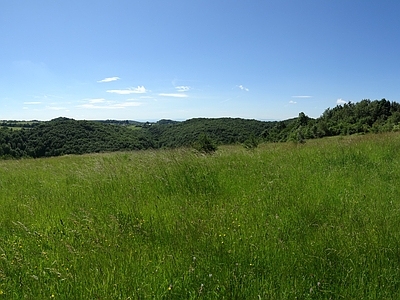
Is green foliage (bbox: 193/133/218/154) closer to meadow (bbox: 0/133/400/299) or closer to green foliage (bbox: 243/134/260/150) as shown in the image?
green foliage (bbox: 243/134/260/150)

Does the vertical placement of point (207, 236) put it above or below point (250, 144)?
below

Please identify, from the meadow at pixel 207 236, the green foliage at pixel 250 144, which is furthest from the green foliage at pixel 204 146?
the meadow at pixel 207 236

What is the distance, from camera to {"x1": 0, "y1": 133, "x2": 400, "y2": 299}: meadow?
2.39m

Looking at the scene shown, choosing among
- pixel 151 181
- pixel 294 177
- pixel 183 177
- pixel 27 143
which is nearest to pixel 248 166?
pixel 294 177

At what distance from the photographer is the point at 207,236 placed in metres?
3.14

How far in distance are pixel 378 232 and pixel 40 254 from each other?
377cm

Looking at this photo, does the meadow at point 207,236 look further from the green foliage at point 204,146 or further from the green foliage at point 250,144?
the green foliage at point 204,146

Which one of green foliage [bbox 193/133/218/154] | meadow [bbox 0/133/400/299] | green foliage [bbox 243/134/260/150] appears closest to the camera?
meadow [bbox 0/133/400/299]

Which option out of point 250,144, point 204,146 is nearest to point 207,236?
point 250,144

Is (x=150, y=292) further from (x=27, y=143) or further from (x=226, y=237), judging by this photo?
(x=27, y=143)

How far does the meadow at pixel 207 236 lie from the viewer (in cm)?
239

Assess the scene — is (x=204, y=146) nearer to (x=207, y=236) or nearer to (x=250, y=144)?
(x=250, y=144)

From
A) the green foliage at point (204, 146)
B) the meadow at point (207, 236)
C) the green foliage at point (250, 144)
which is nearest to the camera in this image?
the meadow at point (207, 236)

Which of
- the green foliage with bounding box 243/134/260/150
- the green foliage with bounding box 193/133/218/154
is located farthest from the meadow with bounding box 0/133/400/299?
the green foliage with bounding box 193/133/218/154
